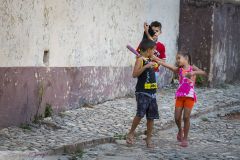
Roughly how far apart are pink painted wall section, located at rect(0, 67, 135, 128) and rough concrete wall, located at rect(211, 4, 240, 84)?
4.39 m

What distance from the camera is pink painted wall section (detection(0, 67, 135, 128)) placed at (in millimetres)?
8805

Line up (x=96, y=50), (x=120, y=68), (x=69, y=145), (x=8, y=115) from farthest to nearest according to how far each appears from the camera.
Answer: (x=120, y=68) → (x=96, y=50) → (x=8, y=115) → (x=69, y=145)

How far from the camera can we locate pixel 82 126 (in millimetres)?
9539

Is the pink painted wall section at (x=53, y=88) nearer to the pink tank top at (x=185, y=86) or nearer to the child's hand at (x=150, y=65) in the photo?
the child's hand at (x=150, y=65)

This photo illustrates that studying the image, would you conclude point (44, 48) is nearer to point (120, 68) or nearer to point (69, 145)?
point (69, 145)

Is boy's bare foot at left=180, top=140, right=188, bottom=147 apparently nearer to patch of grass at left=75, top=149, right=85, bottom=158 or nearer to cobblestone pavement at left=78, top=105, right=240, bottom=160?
cobblestone pavement at left=78, top=105, right=240, bottom=160

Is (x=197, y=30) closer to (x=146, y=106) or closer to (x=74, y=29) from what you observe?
(x=74, y=29)

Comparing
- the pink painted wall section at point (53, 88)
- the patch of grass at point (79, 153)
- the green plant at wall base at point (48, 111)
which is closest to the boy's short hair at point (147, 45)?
the patch of grass at point (79, 153)

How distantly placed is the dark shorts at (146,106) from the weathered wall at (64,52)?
174cm

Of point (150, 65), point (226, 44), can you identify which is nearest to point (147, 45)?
point (150, 65)

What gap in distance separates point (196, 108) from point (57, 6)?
3.85 m

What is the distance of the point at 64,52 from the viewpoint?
10.6 metres

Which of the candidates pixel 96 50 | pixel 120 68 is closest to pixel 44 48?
pixel 96 50

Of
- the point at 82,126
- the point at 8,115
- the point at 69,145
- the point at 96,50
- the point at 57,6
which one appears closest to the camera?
the point at 69,145
